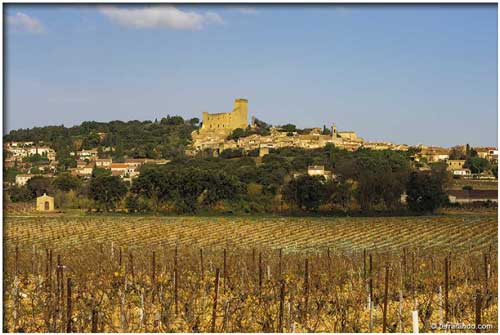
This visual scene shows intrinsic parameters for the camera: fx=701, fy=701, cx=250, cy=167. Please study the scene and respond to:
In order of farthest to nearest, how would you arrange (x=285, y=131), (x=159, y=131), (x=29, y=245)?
(x=285, y=131) → (x=159, y=131) → (x=29, y=245)

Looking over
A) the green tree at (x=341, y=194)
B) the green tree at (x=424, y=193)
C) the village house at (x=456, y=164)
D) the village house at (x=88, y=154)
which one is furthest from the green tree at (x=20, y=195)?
the village house at (x=456, y=164)

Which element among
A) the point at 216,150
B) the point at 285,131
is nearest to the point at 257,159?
the point at 216,150

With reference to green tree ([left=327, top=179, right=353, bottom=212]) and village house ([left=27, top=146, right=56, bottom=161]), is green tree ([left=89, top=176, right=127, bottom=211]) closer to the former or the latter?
green tree ([left=327, top=179, right=353, bottom=212])

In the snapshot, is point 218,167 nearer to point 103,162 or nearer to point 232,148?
point 103,162

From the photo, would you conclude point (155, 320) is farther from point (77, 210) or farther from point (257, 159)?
point (257, 159)

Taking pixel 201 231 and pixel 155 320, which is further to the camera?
pixel 201 231

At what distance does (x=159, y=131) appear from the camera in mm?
87688

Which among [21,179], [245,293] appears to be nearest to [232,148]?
[21,179]

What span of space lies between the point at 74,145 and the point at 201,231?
5647cm

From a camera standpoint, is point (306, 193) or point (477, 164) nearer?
point (306, 193)

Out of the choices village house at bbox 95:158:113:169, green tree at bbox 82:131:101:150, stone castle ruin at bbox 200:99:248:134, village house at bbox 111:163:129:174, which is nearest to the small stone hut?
village house at bbox 111:163:129:174

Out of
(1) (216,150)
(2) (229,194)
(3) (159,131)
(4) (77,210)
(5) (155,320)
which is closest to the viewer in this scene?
(5) (155,320)

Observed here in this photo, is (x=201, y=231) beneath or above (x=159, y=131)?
beneath

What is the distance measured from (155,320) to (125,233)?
1693 cm
